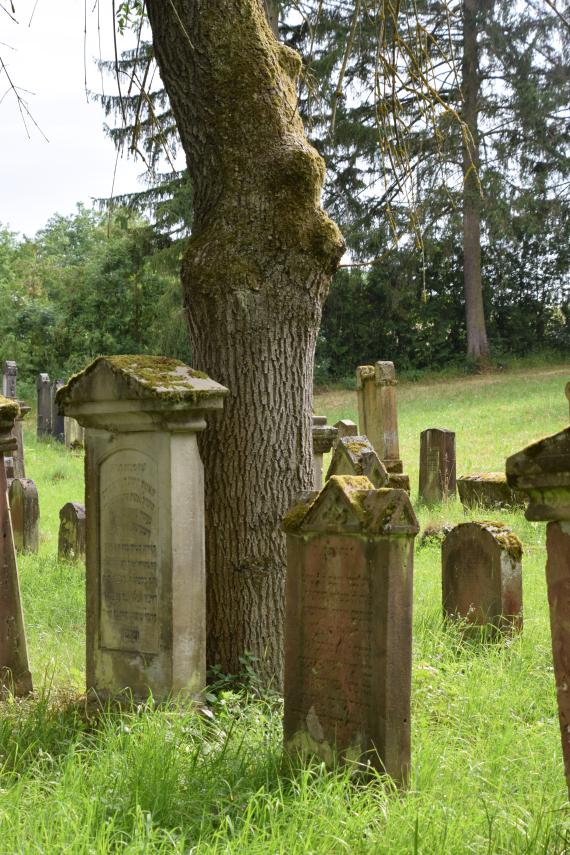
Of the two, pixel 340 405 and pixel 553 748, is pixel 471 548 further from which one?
pixel 340 405

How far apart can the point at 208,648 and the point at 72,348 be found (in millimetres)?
34279

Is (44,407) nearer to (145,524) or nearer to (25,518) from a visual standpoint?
(25,518)

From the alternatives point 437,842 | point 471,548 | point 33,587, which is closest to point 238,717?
point 437,842

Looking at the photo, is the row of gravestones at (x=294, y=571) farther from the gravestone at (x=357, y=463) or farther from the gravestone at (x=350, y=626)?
the gravestone at (x=357, y=463)

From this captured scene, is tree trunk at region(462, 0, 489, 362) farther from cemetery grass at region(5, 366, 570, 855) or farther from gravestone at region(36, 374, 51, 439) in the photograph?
cemetery grass at region(5, 366, 570, 855)

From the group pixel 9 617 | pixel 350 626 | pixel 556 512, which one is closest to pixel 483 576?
pixel 350 626

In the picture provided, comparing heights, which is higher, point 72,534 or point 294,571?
point 294,571

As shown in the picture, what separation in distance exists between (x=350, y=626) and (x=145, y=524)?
159 cm

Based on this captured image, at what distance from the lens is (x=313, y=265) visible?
5.84 metres

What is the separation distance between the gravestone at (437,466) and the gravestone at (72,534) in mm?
5069

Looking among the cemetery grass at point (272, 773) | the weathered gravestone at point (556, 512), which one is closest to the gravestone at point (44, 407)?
the cemetery grass at point (272, 773)

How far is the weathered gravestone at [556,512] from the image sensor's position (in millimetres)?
2656

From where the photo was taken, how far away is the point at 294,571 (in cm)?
441

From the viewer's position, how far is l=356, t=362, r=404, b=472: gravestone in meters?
13.6
